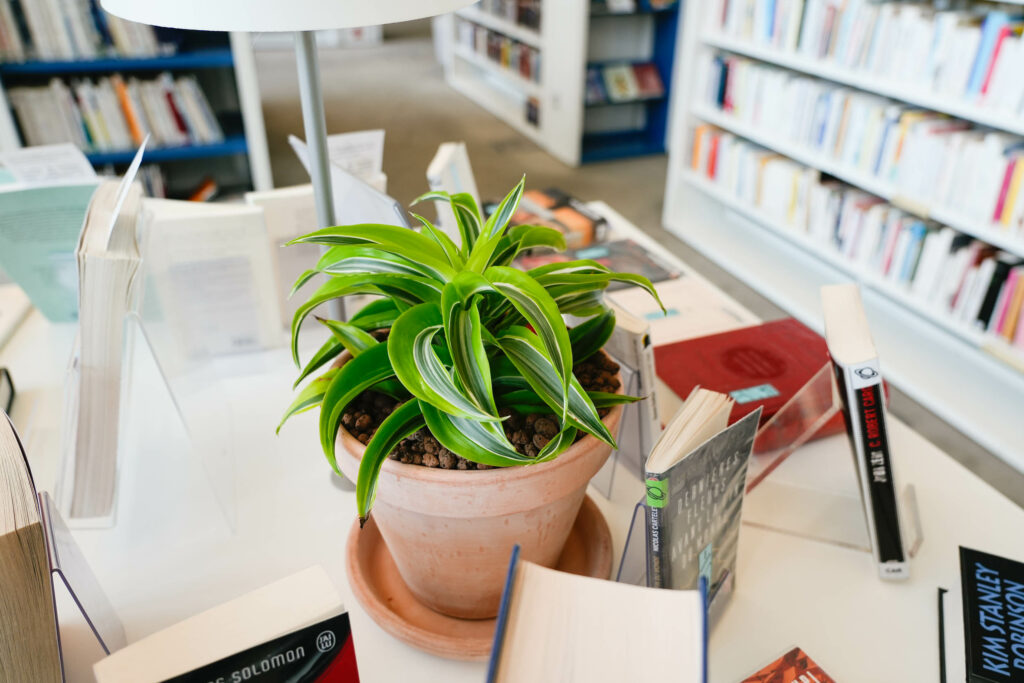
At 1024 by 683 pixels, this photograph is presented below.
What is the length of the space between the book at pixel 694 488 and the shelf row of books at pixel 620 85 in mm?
4096

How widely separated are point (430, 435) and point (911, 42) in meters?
2.38

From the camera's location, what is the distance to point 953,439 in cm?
229

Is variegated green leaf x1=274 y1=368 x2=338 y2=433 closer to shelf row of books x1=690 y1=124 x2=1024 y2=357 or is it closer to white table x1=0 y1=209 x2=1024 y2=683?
white table x1=0 y1=209 x2=1024 y2=683

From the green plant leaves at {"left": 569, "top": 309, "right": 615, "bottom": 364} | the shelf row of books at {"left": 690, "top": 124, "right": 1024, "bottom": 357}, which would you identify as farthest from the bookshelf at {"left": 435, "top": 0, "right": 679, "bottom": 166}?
the green plant leaves at {"left": 569, "top": 309, "right": 615, "bottom": 364}

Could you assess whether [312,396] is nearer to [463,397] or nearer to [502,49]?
[463,397]

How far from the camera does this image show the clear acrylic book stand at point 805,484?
0.87 meters

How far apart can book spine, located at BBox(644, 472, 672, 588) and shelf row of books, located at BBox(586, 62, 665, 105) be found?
4186 mm

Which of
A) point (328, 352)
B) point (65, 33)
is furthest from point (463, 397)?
point (65, 33)

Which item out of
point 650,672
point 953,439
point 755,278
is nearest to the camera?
point 650,672

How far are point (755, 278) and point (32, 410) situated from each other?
9.24 feet

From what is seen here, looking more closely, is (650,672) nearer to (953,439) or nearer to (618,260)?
(618,260)

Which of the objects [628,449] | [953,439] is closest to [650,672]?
[628,449]

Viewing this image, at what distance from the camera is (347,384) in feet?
2.14

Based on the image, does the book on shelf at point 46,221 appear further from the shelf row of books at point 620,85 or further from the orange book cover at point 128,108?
the shelf row of books at point 620,85
